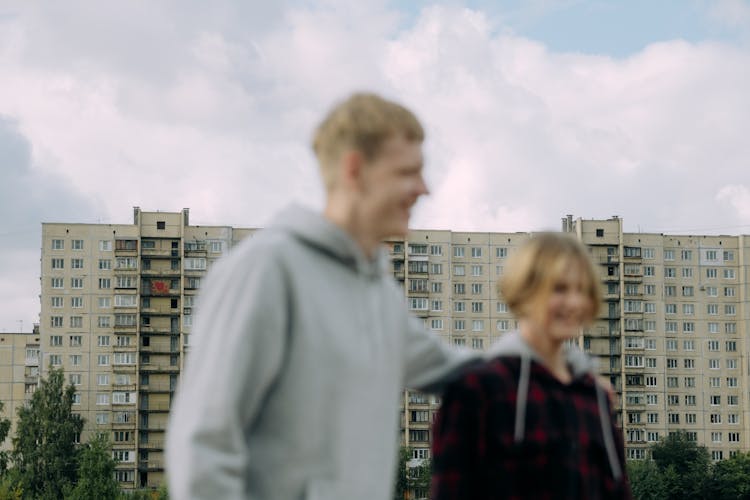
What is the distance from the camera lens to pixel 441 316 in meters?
93.6

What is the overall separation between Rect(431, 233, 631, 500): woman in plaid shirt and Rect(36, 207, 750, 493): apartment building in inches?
3381

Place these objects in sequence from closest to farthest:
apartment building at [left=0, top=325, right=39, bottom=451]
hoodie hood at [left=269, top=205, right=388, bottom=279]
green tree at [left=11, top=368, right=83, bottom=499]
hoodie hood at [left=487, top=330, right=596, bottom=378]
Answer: hoodie hood at [left=269, top=205, right=388, bottom=279] < hoodie hood at [left=487, top=330, right=596, bottom=378] < green tree at [left=11, top=368, right=83, bottom=499] < apartment building at [left=0, top=325, right=39, bottom=451]

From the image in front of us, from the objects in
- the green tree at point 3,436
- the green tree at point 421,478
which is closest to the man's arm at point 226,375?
the green tree at point 3,436

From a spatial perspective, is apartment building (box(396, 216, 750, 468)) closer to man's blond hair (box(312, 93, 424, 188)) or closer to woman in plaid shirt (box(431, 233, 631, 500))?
woman in plaid shirt (box(431, 233, 631, 500))

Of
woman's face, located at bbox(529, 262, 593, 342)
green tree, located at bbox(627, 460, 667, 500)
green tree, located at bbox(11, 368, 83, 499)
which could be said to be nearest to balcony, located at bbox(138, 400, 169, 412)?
green tree, located at bbox(11, 368, 83, 499)

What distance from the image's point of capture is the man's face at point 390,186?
3.24m

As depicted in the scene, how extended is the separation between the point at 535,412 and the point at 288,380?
1.10 m

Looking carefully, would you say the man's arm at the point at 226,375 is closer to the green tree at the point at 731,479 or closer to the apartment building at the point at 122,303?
the green tree at the point at 731,479

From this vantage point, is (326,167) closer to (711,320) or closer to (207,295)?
(207,295)

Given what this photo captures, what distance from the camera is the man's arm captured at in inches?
109

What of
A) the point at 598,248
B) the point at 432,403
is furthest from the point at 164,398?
the point at 598,248

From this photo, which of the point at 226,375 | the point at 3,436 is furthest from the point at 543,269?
the point at 3,436

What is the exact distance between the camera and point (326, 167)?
3230 mm

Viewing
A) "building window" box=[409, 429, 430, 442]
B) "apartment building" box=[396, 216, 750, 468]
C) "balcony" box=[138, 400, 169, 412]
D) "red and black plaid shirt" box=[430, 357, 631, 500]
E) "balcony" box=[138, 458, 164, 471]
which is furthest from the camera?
"apartment building" box=[396, 216, 750, 468]
